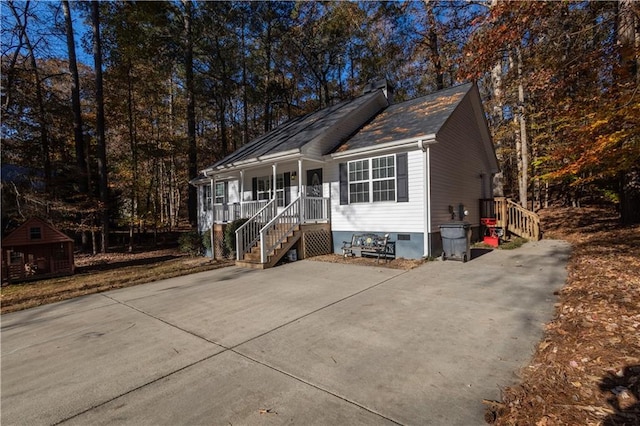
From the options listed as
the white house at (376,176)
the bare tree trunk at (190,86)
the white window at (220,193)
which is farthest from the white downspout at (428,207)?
the bare tree trunk at (190,86)

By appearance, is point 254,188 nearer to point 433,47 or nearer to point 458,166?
point 458,166

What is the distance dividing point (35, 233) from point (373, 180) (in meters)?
11.1

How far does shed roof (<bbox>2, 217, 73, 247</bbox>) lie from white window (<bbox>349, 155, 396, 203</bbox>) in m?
10.0

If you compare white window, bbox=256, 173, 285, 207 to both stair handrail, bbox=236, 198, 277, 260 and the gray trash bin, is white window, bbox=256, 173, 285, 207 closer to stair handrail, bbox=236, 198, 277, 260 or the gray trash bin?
stair handrail, bbox=236, 198, 277, 260

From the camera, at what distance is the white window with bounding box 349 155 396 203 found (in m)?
9.56

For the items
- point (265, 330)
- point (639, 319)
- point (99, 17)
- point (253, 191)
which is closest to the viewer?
point (639, 319)

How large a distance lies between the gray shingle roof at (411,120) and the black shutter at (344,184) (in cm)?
65

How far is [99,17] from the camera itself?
49.1ft

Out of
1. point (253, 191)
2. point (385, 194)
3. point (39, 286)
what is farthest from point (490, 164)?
point (39, 286)

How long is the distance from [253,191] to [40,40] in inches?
424

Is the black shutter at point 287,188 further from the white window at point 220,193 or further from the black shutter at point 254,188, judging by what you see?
the white window at point 220,193

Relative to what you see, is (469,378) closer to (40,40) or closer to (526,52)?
(526,52)

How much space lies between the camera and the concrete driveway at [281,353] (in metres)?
2.46

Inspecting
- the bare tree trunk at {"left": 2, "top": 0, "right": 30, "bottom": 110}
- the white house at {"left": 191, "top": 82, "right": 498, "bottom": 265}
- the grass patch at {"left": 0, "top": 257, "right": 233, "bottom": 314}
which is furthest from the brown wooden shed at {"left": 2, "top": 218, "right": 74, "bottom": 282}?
the bare tree trunk at {"left": 2, "top": 0, "right": 30, "bottom": 110}
